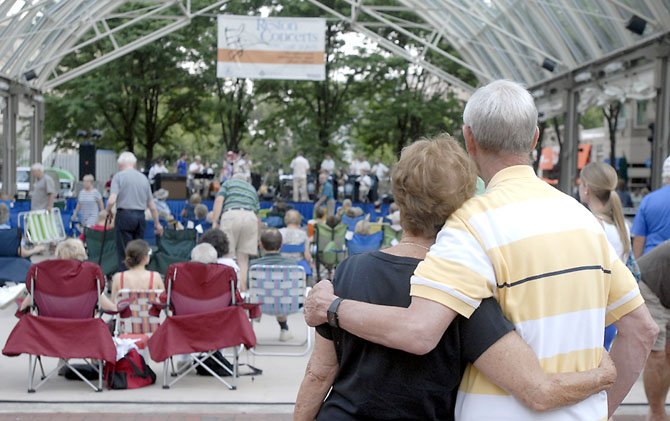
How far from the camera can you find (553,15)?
19.5m

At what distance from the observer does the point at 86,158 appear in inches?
1071

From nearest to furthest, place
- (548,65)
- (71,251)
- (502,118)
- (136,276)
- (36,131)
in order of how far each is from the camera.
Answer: (502,118) → (71,251) → (136,276) → (548,65) → (36,131)

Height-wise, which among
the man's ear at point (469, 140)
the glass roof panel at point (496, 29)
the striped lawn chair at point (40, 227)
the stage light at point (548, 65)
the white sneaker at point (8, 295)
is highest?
the glass roof panel at point (496, 29)

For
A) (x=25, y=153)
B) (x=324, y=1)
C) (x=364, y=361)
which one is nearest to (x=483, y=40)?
(x=324, y=1)

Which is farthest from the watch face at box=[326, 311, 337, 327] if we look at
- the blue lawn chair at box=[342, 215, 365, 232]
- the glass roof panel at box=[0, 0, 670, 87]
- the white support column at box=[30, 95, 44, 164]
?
the white support column at box=[30, 95, 44, 164]

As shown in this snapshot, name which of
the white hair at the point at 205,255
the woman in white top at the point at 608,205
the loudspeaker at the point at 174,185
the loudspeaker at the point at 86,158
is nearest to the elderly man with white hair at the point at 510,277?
the woman in white top at the point at 608,205

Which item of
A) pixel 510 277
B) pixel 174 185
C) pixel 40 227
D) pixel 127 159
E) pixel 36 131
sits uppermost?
pixel 36 131

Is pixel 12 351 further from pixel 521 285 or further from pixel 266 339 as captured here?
pixel 521 285

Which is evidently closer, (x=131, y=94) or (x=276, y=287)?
(x=276, y=287)

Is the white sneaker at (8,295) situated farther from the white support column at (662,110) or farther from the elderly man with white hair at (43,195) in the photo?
the white support column at (662,110)

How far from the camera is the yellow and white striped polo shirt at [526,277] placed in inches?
86.3

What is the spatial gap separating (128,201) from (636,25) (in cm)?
874

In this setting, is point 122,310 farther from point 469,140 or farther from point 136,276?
point 469,140

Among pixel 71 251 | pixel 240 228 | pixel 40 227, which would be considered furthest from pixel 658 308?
pixel 40 227
